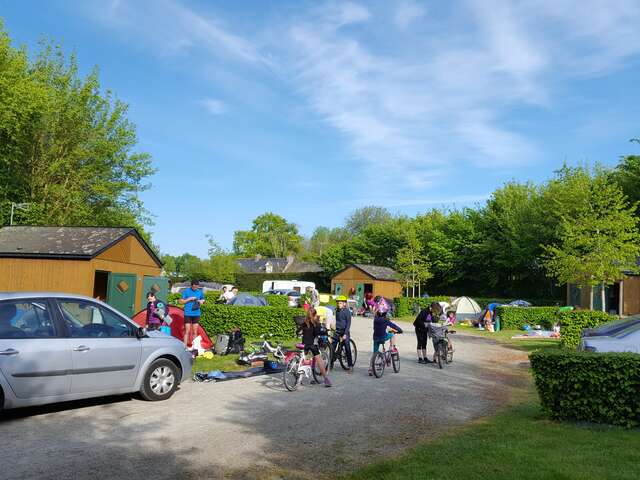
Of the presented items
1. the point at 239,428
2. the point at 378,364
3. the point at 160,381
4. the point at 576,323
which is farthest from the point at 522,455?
the point at 576,323

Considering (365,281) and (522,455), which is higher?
(365,281)

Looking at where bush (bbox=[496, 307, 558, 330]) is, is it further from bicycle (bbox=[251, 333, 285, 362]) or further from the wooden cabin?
bicycle (bbox=[251, 333, 285, 362])

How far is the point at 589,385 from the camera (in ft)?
24.7

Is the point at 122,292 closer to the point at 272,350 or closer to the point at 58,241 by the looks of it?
the point at 58,241

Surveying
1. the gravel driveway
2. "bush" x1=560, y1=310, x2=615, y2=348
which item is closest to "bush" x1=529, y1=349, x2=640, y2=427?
the gravel driveway

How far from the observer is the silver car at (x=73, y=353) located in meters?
7.26

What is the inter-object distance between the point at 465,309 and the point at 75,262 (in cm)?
2426

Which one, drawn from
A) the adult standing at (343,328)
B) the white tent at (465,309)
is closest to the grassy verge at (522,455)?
the adult standing at (343,328)

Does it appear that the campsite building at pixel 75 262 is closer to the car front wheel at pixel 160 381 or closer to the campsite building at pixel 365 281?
the car front wheel at pixel 160 381

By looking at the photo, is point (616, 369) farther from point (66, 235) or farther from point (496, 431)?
point (66, 235)

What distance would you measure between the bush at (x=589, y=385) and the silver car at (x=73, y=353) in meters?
5.83

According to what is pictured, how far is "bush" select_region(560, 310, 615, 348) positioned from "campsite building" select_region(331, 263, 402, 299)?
96.5 ft

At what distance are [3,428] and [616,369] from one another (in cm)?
800

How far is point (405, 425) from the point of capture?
7562 millimetres
